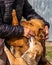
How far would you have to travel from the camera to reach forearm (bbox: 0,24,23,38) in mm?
4148

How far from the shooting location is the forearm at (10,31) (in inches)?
163

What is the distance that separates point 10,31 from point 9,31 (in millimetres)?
11

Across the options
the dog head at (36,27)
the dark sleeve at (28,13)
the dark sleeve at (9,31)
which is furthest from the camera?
the dark sleeve at (28,13)

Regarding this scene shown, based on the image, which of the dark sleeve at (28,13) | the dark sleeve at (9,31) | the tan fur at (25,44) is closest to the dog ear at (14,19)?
the tan fur at (25,44)

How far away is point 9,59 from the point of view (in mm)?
4105

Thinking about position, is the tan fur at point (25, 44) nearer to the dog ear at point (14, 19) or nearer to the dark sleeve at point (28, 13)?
the dog ear at point (14, 19)

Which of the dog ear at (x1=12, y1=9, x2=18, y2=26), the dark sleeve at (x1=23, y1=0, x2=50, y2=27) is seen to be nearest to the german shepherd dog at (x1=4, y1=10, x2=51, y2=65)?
the dog ear at (x1=12, y1=9, x2=18, y2=26)

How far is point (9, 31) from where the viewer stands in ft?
13.7

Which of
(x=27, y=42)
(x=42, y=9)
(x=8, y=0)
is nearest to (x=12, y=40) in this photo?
(x=27, y=42)

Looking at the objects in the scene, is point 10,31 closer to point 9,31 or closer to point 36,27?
point 9,31

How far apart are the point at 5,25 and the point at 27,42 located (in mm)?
315

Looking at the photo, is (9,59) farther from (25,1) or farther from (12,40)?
(25,1)

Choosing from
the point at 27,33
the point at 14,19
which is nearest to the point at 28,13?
the point at 14,19

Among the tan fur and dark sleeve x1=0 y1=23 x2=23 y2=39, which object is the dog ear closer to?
the tan fur
